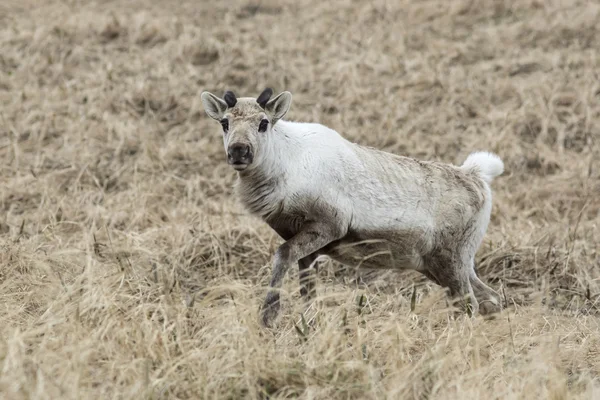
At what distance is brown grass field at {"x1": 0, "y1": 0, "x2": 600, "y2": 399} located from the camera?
5.21 meters

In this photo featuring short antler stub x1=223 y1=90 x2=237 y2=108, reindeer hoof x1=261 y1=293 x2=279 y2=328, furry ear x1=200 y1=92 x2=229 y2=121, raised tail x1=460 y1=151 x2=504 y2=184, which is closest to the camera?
reindeer hoof x1=261 y1=293 x2=279 y2=328

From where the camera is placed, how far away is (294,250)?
21.7ft

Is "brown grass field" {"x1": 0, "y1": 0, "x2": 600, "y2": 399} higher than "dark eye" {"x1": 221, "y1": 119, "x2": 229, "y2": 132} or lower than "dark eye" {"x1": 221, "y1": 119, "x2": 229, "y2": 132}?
lower

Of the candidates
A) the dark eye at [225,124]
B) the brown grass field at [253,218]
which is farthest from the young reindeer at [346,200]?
the brown grass field at [253,218]

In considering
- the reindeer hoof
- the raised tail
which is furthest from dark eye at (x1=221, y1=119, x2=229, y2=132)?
the raised tail

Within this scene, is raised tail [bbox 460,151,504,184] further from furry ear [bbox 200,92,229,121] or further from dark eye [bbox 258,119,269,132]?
furry ear [bbox 200,92,229,121]

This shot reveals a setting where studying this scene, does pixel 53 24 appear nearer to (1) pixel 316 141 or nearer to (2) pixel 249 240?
(2) pixel 249 240

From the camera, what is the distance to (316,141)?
7.24 m

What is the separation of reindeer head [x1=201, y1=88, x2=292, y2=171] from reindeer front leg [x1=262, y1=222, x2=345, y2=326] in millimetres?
717

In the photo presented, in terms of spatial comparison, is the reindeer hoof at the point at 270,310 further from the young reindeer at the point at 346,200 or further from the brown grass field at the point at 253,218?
the brown grass field at the point at 253,218

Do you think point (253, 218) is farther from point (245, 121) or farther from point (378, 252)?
point (245, 121)

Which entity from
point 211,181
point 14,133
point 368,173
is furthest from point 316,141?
point 14,133

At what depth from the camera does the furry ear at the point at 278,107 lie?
7051 millimetres

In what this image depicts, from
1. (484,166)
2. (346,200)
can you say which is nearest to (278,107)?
(346,200)
